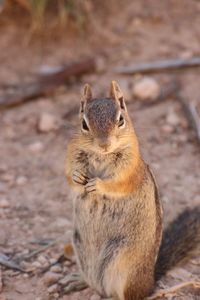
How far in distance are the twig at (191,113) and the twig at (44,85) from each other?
3.93 ft

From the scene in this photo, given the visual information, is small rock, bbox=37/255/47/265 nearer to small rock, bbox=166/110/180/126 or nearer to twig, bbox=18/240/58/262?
twig, bbox=18/240/58/262

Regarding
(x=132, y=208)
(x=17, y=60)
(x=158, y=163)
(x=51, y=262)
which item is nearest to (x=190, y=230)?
(x=132, y=208)

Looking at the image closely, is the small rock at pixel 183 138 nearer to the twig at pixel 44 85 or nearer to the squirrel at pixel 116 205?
the twig at pixel 44 85

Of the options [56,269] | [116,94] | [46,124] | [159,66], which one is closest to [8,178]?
[46,124]

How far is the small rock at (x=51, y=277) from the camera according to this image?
474cm

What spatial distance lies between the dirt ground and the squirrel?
25 cm

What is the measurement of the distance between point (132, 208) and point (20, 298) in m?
0.97

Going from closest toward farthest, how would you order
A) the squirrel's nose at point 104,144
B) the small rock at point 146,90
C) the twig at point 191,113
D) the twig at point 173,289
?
the squirrel's nose at point 104,144, the twig at point 173,289, the twig at point 191,113, the small rock at point 146,90

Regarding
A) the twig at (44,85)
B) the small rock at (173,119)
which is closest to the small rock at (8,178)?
the twig at (44,85)

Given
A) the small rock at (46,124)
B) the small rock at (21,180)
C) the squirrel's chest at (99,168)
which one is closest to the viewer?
the squirrel's chest at (99,168)

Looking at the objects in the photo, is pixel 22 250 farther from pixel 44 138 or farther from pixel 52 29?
pixel 52 29

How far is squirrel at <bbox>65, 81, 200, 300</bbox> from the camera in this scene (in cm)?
429

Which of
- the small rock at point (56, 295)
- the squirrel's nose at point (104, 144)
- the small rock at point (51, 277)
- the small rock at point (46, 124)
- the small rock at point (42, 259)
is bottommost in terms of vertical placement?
the small rock at point (56, 295)

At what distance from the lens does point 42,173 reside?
20.4ft
